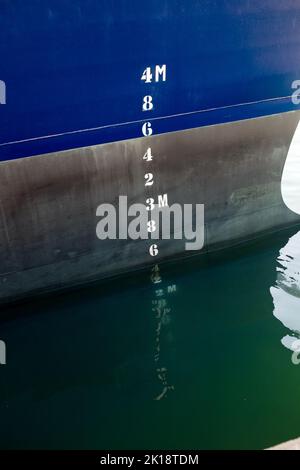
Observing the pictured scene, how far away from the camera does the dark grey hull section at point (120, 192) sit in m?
6.86

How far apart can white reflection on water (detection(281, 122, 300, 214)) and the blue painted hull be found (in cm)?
116

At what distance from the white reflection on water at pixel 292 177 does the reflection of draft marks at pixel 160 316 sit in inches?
113

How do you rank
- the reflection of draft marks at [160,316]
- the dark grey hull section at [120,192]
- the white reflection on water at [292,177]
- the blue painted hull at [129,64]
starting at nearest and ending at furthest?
the blue painted hull at [129,64]
the reflection of draft marks at [160,316]
the dark grey hull section at [120,192]
the white reflection on water at [292,177]

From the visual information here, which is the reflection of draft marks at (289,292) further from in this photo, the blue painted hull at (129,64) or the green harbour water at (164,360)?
the blue painted hull at (129,64)

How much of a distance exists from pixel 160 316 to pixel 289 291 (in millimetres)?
2257

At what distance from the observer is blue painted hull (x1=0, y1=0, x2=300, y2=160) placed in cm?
606

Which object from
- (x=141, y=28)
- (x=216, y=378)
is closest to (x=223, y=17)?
(x=141, y=28)

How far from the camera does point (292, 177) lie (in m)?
8.76

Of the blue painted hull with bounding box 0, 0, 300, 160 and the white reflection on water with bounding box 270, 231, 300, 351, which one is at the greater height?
the blue painted hull with bounding box 0, 0, 300, 160

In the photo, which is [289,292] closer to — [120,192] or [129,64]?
[120,192]

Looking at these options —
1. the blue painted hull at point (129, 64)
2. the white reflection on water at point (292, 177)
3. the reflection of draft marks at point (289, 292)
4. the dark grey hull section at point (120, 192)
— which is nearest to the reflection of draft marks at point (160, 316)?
the dark grey hull section at point (120, 192)

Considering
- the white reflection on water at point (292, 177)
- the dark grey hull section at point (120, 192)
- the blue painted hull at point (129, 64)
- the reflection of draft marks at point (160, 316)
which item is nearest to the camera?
the blue painted hull at point (129, 64)

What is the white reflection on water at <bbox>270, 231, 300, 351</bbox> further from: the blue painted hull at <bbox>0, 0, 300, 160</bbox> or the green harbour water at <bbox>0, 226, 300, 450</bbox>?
the blue painted hull at <bbox>0, 0, 300, 160</bbox>

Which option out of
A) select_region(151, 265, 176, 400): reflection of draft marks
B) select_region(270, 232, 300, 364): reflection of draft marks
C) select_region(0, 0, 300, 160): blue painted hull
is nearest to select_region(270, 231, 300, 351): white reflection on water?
select_region(270, 232, 300, 364): reflection of draft marks
